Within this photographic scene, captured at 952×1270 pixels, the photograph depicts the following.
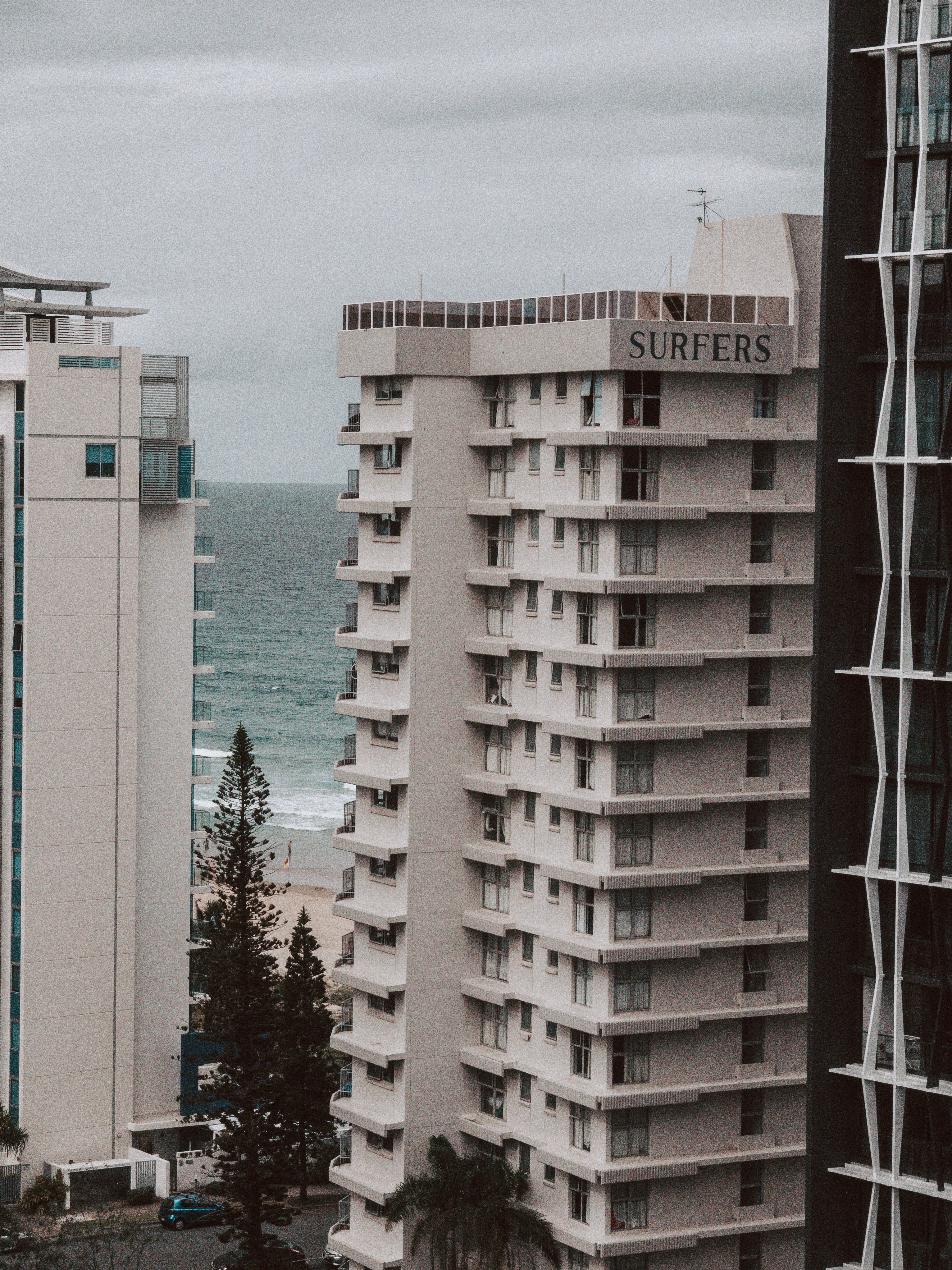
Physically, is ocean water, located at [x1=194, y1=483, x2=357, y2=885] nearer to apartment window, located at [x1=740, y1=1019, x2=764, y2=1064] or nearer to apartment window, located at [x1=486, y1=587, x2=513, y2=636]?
apartment window, located at [x1=486, y1=587, x2=513, y2=636]

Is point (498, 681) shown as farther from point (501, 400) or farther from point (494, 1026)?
point (494, 1026)

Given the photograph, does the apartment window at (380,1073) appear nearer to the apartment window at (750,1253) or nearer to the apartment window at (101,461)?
the apartment window at (750,1253)

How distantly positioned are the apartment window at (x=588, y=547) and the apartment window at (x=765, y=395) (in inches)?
158

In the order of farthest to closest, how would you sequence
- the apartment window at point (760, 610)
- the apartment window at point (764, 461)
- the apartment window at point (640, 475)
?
the apartment window at point (760, 610) < the apartment window at point (764, 461) < the apartment window at point (640, 475)

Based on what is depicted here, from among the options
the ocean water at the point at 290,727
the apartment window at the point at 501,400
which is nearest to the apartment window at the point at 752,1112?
the apartment window at the point at 501,400

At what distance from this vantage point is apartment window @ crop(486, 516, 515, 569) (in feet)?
153

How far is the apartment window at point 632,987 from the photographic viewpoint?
1740 inches

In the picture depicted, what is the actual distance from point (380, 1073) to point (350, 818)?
5702mm

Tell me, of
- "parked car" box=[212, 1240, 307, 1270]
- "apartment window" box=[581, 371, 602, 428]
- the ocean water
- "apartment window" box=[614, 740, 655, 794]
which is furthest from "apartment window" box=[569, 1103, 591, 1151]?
the ocean water

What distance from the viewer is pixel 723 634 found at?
45.0m

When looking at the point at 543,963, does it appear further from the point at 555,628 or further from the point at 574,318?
the point at 574,318

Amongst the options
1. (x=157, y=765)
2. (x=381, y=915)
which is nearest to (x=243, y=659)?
(x=157, y=765)

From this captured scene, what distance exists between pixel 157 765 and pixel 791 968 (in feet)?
63.4

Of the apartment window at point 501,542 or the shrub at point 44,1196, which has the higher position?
the apartment window at point 501,542
